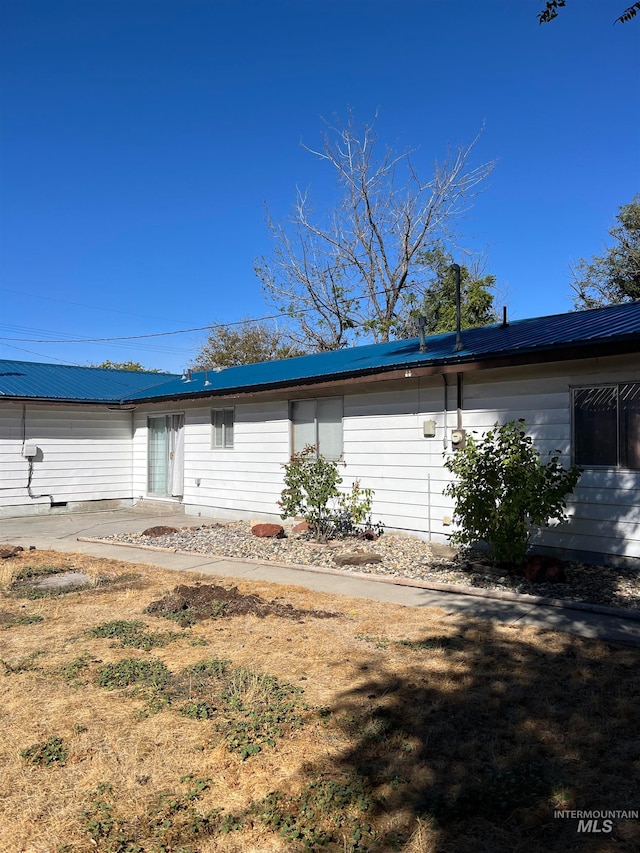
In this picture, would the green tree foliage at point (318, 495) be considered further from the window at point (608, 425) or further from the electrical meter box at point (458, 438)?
the window at point (608, 425)

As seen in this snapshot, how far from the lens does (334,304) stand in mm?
24766

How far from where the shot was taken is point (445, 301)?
72.9 feet

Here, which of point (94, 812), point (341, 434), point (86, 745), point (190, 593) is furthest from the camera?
point (341, 434)

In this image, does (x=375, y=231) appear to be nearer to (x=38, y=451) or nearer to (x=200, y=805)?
(x=38, y=451)

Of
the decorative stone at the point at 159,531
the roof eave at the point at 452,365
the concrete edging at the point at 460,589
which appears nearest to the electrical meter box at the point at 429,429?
the roof eave at the point at 452,365

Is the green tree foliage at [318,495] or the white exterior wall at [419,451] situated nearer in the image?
the white exterior wall at [419,451]

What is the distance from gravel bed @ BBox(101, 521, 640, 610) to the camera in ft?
20.2

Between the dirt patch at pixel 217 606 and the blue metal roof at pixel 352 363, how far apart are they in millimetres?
4079

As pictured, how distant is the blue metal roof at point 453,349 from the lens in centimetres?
721

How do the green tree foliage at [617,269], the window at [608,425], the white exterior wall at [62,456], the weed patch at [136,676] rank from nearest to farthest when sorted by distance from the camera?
the weed patch at [136,676], the window at [608,425], the white exterior wall at [62,456], the green tree foliage at [617,269]

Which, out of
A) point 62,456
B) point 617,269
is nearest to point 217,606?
point 62,456

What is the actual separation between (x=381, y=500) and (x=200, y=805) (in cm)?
725

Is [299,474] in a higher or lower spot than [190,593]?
higher

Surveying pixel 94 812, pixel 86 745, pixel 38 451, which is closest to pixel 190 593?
pixel 86 745
